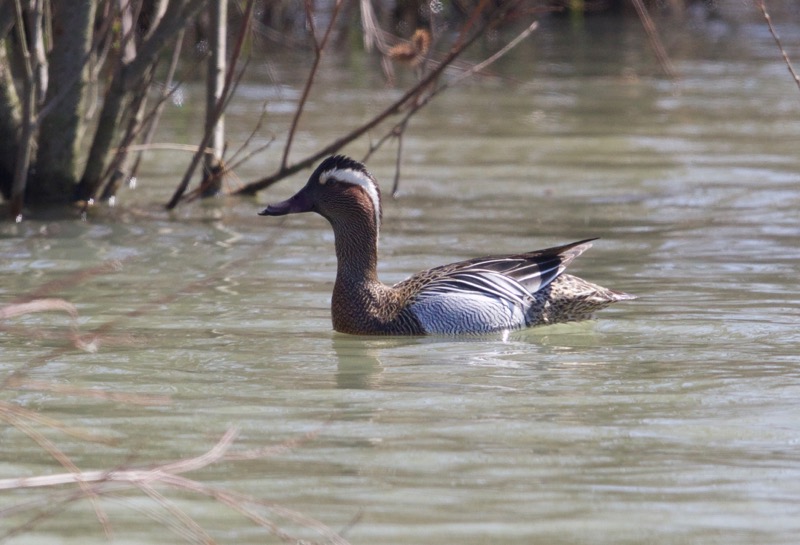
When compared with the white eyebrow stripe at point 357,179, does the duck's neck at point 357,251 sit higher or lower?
lower

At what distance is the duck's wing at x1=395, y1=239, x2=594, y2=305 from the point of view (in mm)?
7977

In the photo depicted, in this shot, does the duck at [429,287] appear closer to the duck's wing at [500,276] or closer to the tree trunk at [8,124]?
the duck's wing at [500,276]

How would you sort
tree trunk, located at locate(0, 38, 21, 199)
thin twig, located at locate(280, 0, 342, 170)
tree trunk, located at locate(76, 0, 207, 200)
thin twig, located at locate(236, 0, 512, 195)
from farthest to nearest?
tree trunk, located at locate(0, 38, 21, 199) → tree trunk, located at locate(76, 0, 207, 200) → thin twig, located at locate(236, 0, 512, 195) → thin twig, located at locate(280, 0, 342, 170)

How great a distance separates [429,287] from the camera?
800 cm

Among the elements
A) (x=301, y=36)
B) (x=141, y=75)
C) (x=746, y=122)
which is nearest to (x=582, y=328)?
(x=141, y=75)

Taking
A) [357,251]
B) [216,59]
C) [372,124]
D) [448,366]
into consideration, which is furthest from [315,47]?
[448,366]

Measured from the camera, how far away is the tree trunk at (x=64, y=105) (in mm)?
11016

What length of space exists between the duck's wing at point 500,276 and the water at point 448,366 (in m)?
0.29

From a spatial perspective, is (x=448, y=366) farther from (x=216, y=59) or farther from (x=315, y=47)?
(x=216, y=59)

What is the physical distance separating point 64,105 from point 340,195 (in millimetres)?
3921

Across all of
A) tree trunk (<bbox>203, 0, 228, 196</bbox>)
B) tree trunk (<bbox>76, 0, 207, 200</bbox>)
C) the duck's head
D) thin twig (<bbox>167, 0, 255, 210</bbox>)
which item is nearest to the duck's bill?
the duck's head

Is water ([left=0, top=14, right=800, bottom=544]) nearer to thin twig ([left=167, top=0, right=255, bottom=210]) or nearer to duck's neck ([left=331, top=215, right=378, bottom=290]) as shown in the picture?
thin twig ([left=167, top=0, right=255, bottom=210])

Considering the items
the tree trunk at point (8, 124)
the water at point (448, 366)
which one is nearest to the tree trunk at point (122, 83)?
the water at point (448, 366)

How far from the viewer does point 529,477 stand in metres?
5.14
